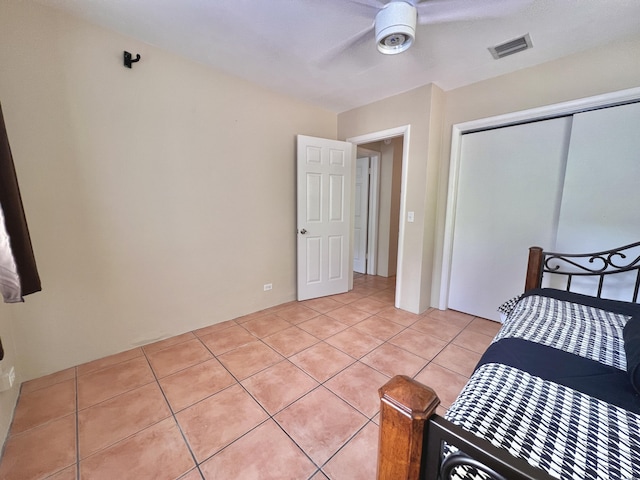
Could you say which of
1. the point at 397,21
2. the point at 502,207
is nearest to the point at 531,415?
the point at 397,21

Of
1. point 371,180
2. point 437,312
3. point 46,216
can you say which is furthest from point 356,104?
point 46,216

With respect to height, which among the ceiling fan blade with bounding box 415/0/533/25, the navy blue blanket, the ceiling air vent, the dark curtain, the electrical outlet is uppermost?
the ceiling fan blade with bounding box 415/0/533/25

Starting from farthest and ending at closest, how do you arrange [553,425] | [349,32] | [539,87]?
1. [539,87]
2. [349,32]
3. [553,425]

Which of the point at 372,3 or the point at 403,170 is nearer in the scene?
the point at 372,3

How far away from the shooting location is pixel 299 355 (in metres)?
2.07

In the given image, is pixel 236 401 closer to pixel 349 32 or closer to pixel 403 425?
pixel 403 425

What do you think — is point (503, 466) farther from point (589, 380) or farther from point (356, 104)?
point (356, 104)

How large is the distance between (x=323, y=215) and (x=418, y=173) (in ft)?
3.85

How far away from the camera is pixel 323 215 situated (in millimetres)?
3195

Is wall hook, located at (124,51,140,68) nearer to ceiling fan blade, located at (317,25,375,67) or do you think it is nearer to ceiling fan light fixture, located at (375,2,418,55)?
ceiling fan blade, located at (317,25,375,67)

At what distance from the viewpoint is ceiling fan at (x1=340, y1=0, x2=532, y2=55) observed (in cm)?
147

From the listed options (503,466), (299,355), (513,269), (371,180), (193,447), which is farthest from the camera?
(371,180)

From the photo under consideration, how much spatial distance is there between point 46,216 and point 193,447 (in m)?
1.75

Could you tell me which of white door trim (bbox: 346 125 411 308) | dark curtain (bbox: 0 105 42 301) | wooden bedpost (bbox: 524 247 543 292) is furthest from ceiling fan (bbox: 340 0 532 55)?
dark curtain (bbox: 0 105 42 301)
